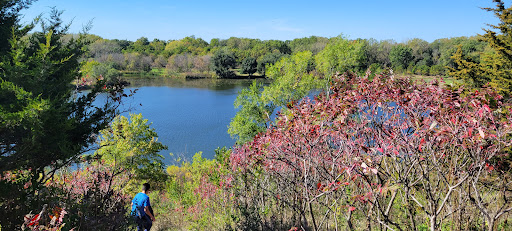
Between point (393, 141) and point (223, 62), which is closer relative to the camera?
point (393, 141)

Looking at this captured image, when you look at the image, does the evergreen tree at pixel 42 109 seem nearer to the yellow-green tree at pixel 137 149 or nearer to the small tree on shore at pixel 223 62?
the yellow-green tree at pixel 137 149

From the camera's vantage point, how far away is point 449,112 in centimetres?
387

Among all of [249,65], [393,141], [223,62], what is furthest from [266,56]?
[393,141]

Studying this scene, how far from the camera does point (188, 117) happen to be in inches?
1268

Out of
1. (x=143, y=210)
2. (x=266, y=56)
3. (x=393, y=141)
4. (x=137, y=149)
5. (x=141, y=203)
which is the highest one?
(x=266, y=56)

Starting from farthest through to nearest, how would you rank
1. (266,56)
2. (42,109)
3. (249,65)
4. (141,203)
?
(266,56) < (249,65) < (141,203) < (42,109)

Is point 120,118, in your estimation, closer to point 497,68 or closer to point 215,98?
point 497,68

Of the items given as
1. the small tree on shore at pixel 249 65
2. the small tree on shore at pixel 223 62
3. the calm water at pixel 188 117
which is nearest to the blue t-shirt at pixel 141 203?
the calm water at pixel 188 117

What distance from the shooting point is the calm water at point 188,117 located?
23891 mm

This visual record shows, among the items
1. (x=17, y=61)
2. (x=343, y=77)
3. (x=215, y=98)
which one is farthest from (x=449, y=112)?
(x=215, y=98)

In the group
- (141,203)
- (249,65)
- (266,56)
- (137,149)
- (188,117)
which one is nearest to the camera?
(141,203)

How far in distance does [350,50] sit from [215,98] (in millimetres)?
21436

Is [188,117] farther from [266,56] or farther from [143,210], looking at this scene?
[266,56]

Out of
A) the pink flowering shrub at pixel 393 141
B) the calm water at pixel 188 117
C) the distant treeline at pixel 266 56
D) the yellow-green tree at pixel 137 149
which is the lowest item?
the calm water at pixel 188 117
